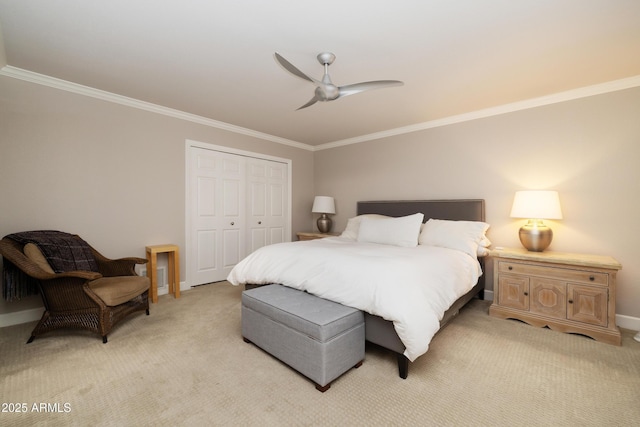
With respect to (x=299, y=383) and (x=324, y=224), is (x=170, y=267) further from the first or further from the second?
(x=299, y=383)

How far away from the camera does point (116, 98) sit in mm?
3316

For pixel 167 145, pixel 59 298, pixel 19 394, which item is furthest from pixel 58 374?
pixel 167 145

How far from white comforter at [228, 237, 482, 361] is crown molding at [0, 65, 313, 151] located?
2.28 m

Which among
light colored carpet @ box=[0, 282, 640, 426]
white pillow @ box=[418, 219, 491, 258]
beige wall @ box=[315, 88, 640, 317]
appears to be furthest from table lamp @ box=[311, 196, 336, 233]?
light colored carpet @ box=[0, 282, 640, 426]

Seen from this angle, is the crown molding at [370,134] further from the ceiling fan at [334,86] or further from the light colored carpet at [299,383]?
the light colored carpet at [299,383]

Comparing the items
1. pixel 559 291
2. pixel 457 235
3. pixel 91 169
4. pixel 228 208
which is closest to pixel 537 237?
pixel 559 291

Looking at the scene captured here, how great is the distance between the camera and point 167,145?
379 centimetres

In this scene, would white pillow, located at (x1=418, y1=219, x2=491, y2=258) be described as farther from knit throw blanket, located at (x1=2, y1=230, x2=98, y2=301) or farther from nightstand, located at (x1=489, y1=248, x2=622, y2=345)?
knit throw blanket, located at (x1=2, y1=230, x2=98, y2=301)

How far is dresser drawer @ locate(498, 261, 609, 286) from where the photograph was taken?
98.9 inches

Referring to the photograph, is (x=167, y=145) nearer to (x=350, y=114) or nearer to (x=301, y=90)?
(x=301, y=90)

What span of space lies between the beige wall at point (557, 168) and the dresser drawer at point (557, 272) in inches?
25.1

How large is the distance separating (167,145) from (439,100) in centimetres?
352

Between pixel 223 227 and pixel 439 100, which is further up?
pixel 439 100

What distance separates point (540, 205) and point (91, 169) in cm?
487
